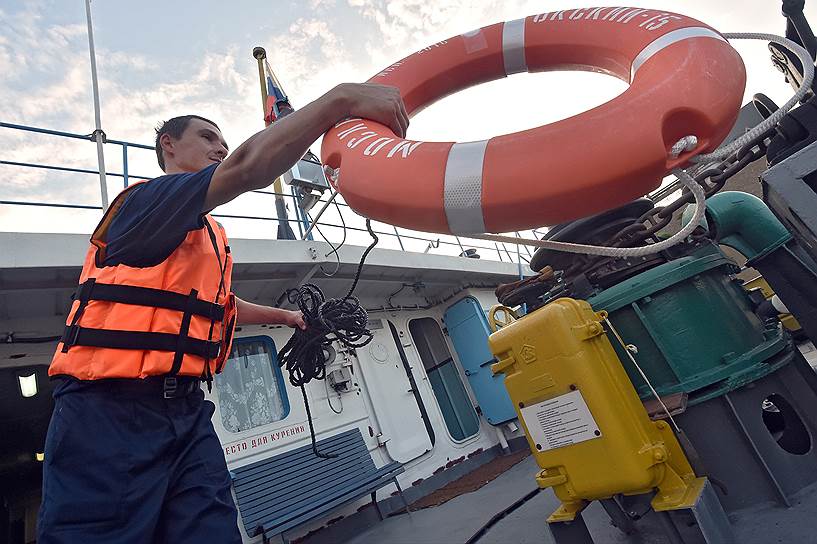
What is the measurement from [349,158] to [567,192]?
1.84 feet

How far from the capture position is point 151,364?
97 cm

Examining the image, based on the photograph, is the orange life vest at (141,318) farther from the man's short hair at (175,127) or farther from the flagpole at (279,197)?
the flagpole at (279,197)

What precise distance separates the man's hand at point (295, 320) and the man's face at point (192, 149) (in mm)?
673

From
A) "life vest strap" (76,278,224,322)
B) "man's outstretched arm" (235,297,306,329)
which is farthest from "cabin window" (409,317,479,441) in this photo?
"life vest strap" (76,278,224,322)

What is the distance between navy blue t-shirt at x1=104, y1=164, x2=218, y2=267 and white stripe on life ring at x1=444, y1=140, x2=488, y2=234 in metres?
0.54

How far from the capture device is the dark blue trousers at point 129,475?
0.82 meters

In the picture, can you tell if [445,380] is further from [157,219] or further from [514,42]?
[157,219]

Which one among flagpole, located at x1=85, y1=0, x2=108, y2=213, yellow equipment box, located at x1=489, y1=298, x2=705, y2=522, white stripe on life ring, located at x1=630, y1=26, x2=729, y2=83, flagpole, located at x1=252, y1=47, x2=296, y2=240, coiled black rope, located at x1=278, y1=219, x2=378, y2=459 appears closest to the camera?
white stripe on life ring, located at x1=630, y1=26, x2=729, y2=83

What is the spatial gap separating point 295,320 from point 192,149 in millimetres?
775

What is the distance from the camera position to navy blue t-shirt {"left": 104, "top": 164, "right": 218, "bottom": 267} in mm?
936

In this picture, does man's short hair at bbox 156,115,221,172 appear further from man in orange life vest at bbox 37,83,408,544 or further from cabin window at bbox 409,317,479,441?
cabin window at bbox 409,317,479,441

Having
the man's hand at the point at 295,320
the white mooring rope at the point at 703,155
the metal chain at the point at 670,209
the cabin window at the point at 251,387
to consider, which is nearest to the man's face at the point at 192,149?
the man's hand at the point at 295,320

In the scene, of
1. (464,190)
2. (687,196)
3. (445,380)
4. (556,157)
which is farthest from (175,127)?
(445,380)

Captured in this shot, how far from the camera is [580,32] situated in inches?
66.8
